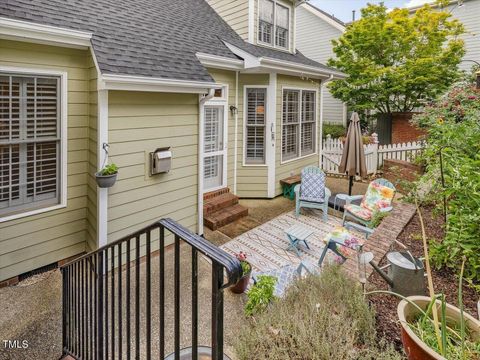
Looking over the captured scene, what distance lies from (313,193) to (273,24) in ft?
17.1

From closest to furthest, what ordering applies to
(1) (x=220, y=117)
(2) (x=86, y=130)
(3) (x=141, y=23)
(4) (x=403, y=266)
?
1. (4) (x=403, y=266)
2. (2) (x=86, y=130)
3. (3) (x=141, y=23)
4. (1) (x=220, y=117)

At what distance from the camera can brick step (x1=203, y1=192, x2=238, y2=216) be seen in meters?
6.85

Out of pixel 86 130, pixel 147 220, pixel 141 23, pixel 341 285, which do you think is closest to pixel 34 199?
pixel 86 130

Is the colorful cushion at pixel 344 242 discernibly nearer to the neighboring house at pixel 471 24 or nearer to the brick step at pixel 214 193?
the brick step at pixel 214 193

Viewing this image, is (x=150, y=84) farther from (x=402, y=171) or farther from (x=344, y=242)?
(x=402, y=171)

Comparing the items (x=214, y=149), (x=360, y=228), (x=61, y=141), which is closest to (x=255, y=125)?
(x=214, y=149)

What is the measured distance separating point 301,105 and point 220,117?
2.83 m

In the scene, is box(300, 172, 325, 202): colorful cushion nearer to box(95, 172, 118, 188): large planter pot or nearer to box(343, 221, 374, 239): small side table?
box(343, 221, 374, 239): small side table

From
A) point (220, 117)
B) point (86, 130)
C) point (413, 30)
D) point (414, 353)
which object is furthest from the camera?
point (413, 30)

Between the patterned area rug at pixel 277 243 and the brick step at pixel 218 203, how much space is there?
1.04 metres

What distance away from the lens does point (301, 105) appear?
9109 mm

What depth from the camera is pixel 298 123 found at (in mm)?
9078

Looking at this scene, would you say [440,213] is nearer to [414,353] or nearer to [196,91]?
[414,353]

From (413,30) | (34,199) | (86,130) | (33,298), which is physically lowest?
(33,298)
